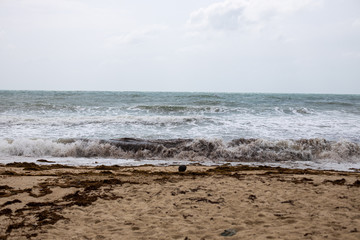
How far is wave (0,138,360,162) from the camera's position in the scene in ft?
30.8

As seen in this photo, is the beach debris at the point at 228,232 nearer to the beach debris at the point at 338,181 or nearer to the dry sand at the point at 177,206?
the dry sand at the point at 177,206

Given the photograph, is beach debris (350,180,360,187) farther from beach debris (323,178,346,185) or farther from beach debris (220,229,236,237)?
beach debris (220,229,236,237)

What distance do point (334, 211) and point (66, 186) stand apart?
468cm

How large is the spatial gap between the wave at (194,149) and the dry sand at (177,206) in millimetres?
3278

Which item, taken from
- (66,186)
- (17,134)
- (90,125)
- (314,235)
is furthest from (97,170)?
(90,125)

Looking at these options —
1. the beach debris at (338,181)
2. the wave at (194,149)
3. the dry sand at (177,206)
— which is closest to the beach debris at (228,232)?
the dry sand at (177,206)

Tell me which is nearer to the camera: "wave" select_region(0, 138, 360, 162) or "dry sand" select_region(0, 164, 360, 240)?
"dry sand" select_region(0, 164, 360, 240)

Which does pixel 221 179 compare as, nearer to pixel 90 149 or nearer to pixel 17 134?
pixel 90 149

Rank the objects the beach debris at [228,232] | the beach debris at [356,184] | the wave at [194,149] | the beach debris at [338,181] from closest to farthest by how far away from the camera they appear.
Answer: the beach debris at [228,232] → the beach debris at [356,184] → the beach debris at [338,181] → the wave at [194,149]

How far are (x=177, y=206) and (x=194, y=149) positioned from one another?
5.84 m

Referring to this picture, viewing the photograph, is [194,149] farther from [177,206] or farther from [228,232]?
[228,232]

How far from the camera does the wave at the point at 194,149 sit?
9.39 m

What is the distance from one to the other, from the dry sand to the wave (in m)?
3.28

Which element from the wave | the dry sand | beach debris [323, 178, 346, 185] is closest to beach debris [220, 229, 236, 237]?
the dry sand
